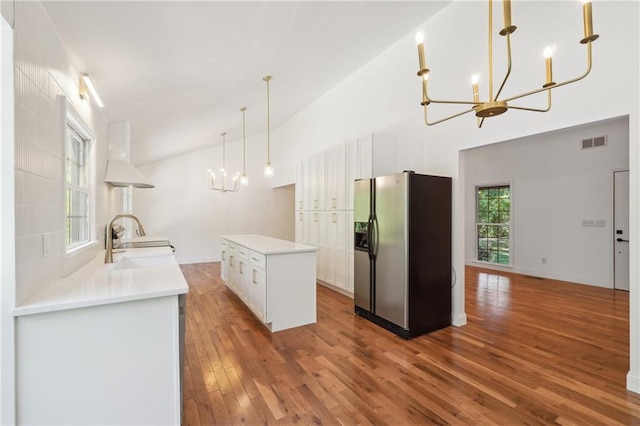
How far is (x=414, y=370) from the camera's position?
239 centimetres

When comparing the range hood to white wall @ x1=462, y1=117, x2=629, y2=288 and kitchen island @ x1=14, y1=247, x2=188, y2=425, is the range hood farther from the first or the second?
white wall @ x1=462, y1=117, x2=629, y2=288

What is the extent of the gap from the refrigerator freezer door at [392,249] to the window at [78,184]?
2.81 meters

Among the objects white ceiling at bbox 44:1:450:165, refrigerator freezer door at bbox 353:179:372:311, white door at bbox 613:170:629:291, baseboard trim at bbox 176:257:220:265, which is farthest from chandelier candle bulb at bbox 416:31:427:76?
baseboard trim at bbox 176:257:220:265

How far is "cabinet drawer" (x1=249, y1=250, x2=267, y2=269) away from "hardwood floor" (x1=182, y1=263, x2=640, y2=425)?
706 millimetres

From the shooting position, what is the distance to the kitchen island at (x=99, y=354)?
1328mm

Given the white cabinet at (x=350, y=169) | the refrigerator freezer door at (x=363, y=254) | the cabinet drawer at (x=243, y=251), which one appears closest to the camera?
the refrigerator freezer door at (x=363, y=254)

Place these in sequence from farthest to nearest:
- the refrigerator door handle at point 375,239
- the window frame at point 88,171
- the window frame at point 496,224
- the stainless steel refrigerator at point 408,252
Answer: the window frame at point 496,224 < the refrigerator door handle at point 375,239 < the stainless steel refrigerator at point 408,252 < the window frame at point 88,171

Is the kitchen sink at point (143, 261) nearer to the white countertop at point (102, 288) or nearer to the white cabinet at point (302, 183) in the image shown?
the white countertop at point (102, 288)

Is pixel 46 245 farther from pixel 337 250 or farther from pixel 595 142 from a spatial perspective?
pixel 595 142

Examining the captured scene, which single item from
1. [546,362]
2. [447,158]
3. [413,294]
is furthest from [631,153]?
[413,294]

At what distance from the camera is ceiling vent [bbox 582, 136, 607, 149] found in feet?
16.6

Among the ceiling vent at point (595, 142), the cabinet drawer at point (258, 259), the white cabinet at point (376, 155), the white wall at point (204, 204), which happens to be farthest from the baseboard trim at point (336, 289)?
the ceiling vent at point (595, 142)

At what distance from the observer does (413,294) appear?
3039mm

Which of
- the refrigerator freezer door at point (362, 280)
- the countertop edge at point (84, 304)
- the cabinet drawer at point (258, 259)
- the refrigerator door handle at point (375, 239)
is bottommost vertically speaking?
the refrigerator freezer door at point (362, 280)
